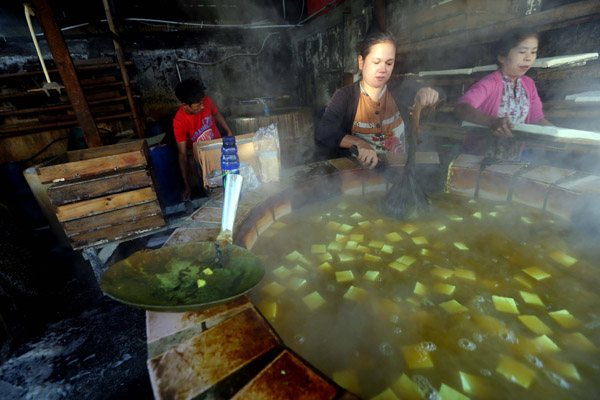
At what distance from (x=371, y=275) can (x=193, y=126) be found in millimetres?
4358

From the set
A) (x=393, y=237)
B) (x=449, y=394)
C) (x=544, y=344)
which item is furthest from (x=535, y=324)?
(x=393, y=237)

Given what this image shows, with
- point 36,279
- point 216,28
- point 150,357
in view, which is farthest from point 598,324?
point 216,28

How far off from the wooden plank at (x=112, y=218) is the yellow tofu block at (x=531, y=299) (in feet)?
10.9

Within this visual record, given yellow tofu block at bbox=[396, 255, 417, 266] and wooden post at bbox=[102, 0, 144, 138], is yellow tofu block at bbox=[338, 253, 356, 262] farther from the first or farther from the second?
wooden post at bbox=[102, 0, 144, 138]

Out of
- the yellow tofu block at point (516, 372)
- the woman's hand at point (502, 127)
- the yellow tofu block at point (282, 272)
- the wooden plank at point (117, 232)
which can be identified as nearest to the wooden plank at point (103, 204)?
the wooden plank at point (117, 232)

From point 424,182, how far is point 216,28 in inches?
305

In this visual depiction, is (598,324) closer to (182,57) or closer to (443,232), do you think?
(443,232)

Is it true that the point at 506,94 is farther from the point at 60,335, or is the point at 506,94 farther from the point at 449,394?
the point at 60,335

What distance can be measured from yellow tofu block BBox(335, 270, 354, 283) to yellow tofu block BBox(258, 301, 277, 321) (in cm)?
41

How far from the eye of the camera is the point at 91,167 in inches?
106

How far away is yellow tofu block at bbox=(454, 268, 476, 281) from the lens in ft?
4.97

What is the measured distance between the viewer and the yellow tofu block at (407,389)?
990 mm

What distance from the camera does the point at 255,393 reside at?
33.3 inches

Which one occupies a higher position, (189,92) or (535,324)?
(189,92)
